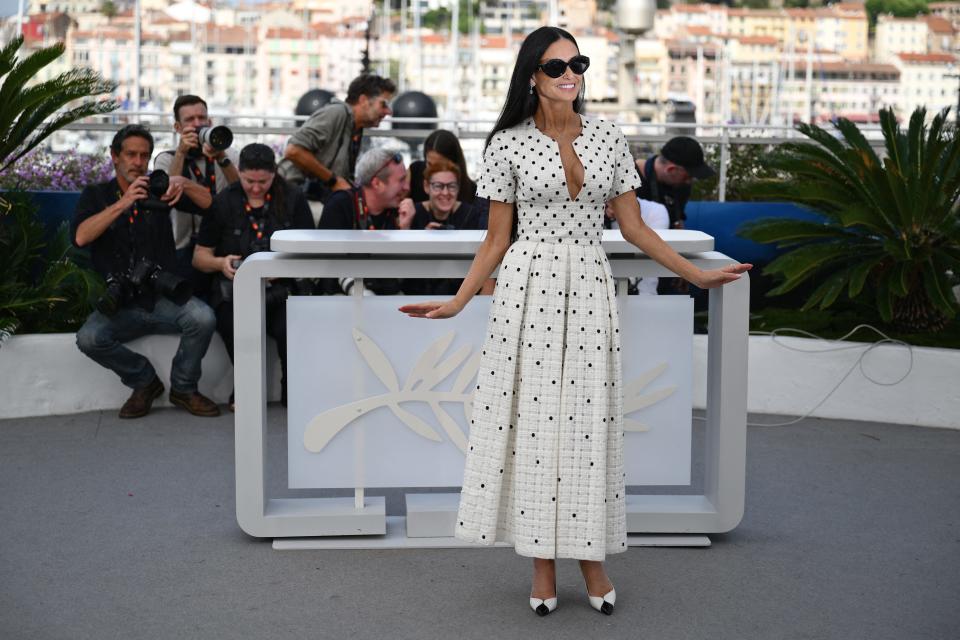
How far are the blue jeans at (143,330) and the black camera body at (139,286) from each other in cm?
6

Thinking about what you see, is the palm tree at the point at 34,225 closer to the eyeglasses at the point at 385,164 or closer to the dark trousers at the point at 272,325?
the dark trousers at the point at 272,325

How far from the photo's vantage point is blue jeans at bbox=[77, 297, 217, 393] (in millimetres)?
8328

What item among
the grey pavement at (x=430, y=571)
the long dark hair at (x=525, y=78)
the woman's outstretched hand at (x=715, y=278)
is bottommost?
the grey pavement at (x=430, y=571)

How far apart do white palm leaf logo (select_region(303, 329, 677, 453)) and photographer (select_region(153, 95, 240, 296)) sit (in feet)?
11.2

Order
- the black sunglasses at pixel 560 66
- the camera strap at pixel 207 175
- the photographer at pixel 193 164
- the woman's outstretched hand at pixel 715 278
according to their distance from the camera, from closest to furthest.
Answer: the black sunglasses at pixel 560 66 < the woman's outstretched hand at pixel 715 278 < the photographer at pixel 193 164 < the camera strap at pixel 207 175

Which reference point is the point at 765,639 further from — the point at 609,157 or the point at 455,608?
the point at 609,157

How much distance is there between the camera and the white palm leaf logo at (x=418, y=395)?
5793 millimetres

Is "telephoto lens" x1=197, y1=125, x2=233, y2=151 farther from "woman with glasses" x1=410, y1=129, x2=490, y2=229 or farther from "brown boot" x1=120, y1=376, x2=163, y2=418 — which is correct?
"brown boot" x1=120, y1=376, x2=163, y2=418

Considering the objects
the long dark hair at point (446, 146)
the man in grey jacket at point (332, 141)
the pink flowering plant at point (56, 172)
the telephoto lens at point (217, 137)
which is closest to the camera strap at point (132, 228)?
→ the telephoto lens at point (217, 137)

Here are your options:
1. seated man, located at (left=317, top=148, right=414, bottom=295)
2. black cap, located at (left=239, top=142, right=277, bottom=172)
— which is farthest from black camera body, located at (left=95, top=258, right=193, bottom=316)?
seated man, located at (left=317, top=148, right=414, bottom=295)

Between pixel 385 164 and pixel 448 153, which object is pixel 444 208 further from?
pixel 448 153

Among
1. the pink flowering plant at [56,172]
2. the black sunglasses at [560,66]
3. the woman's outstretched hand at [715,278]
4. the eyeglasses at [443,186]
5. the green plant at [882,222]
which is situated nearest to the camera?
the black sunglasses at [560,66]

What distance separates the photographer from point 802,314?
32.5 ft

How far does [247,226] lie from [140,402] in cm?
122
